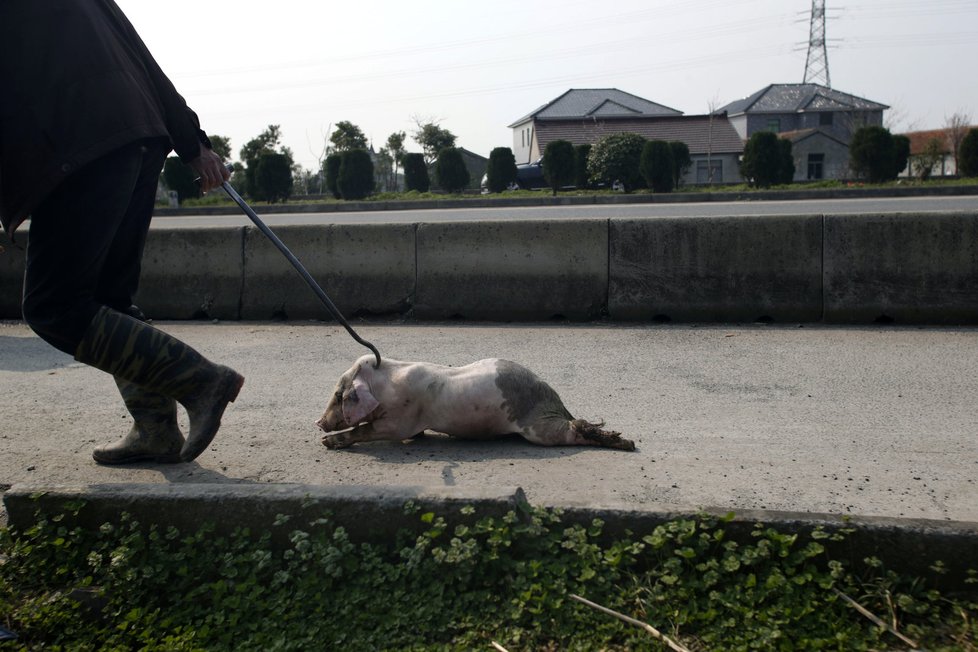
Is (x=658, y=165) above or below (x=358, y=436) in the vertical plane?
above

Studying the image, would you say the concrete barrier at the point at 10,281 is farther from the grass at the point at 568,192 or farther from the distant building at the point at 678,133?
the distant building at the point at 678,133

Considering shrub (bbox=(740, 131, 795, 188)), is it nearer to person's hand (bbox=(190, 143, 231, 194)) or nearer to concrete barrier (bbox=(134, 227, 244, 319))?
concrete barrier (bbox=(134, 227, 244, 319))

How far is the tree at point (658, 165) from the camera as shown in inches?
1183

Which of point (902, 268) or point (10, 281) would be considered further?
point (10, 281)

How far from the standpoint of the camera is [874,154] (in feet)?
103

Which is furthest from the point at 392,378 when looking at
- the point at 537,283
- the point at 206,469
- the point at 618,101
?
the point at 618,101

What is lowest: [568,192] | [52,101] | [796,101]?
[52,101]

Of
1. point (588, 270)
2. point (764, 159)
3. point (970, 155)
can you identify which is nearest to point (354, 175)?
point (764, 159)

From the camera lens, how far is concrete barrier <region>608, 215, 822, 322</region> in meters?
6.78

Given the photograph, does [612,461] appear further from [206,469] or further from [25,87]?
[25,87]

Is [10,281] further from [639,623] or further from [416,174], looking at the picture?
[416,174]

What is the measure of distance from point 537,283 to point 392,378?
3.47 metres

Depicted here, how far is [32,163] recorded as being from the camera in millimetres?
2990

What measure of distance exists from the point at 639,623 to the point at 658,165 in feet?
94.5
